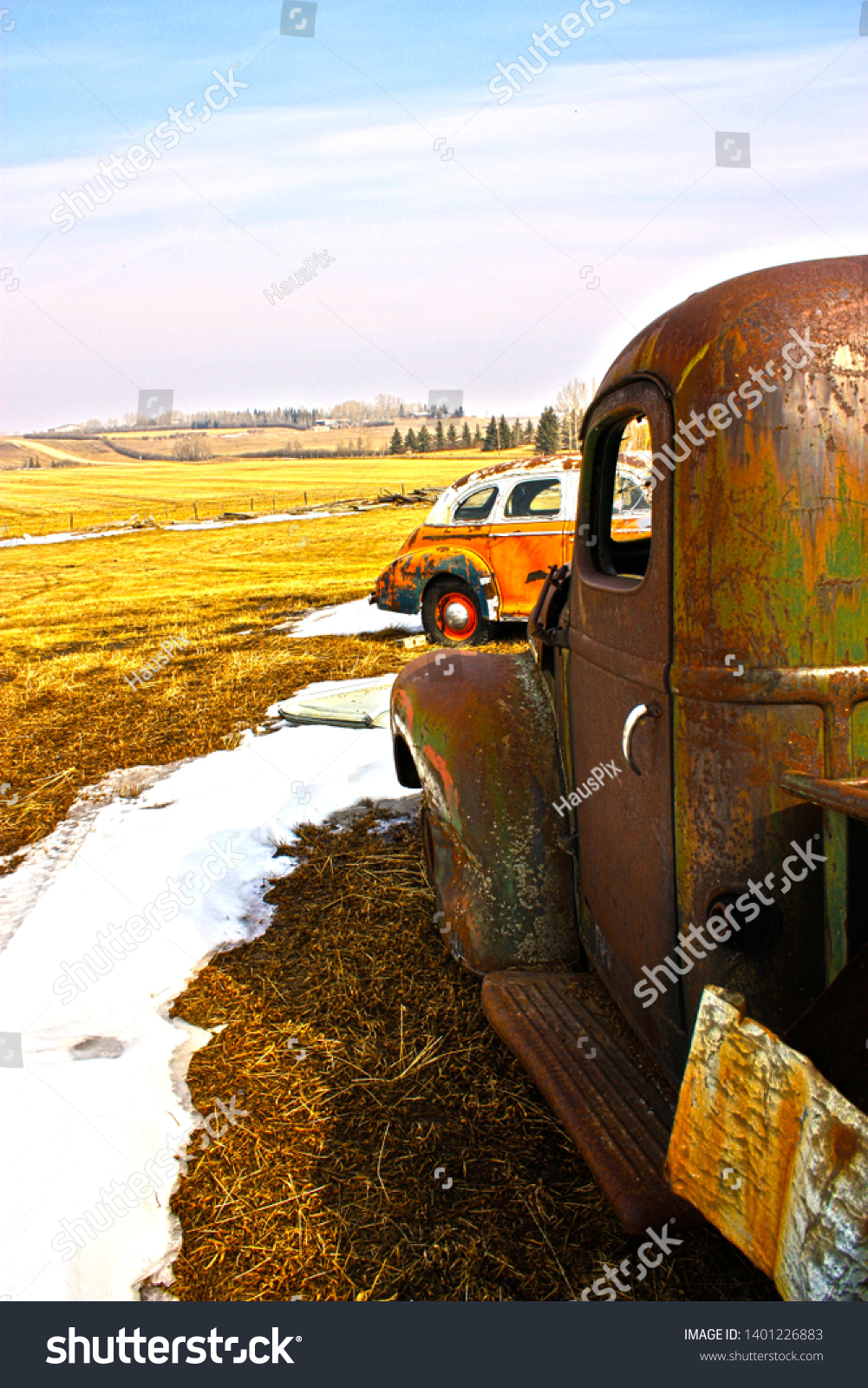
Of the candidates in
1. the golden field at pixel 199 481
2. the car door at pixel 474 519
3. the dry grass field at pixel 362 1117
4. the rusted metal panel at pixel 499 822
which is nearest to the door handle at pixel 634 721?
the rusted metal panel at pixel 499 822

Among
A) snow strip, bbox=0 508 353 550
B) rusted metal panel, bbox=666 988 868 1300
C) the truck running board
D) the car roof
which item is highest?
snow strip, bbox=0 508 353 550

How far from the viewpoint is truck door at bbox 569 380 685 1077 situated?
2125 millimetres

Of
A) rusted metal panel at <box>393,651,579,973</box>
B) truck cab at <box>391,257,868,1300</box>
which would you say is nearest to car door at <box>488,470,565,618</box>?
rusted metal panel at <box>393,651,579,973</box>

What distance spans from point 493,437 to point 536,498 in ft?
238

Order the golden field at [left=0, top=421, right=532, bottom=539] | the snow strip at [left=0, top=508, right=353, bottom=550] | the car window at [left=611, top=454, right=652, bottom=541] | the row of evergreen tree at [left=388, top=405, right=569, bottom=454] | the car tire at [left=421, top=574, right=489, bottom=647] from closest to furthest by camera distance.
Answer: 1. the car window at [left=611, top=454, right=652, bottom=541]
2. the car tire at [left=421, top=574, right=489, bottom=647]
3. the snow strip at [left=0, top=508, right=353, bottom=550]
4. the golden field at [left=0, top=421, right=532, bottom=539]
5. the row of evergreen tree at [left=388, top=405, right=569, bottom=454]

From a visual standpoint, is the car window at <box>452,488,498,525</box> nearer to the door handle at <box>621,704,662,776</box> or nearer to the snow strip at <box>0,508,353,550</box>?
A: the door handle at <box>621,704,662,776</box>

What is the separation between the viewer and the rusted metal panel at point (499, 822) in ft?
9.91

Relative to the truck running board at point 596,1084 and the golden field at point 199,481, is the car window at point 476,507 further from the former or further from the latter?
the golden field at point 199,481

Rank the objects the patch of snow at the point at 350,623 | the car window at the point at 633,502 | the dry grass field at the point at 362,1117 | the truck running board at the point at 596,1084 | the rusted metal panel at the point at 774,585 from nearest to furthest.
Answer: the rusted metal panel at the point at 774,585 < the truck running board at the point at 596,1084 < the dry grass field at the point at 362,1117 < the car window at the point at 633,502 < the patch of snow at the point at 350,623

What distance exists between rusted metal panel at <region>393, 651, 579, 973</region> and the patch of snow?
6938 mm

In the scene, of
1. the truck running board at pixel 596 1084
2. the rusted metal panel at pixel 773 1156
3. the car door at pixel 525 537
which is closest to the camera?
the rusted metal panel at pixel 773 1156

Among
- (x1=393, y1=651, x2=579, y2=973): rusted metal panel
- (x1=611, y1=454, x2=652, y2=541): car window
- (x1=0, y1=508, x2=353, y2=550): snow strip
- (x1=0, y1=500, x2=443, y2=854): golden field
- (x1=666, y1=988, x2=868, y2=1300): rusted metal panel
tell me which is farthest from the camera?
(x1=0, y1=508, x2=353, y2=550): snow strip

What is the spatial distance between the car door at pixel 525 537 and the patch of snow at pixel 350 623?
1532 mm

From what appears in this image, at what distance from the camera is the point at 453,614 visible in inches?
371
